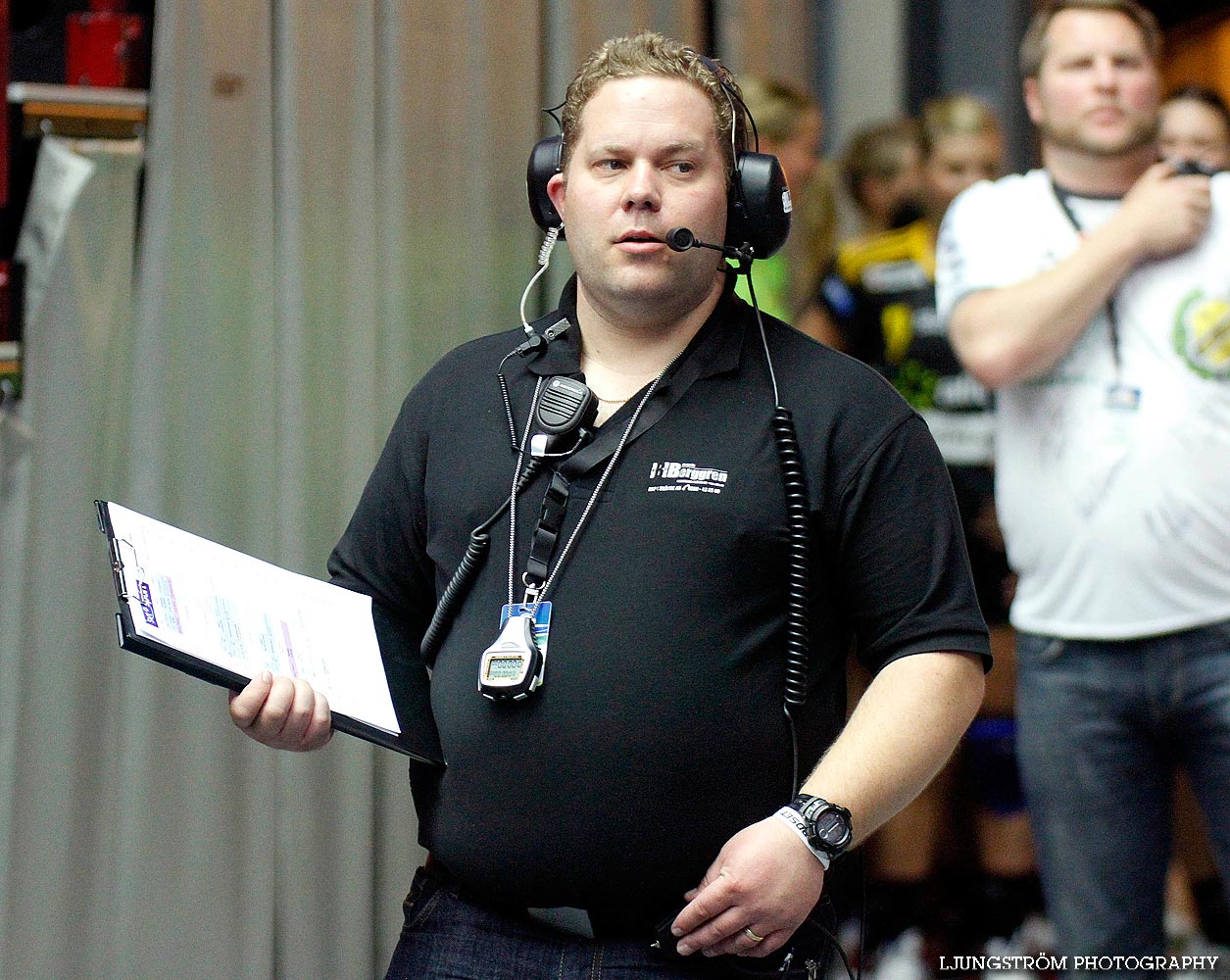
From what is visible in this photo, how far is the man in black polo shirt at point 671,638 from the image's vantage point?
1.70 meters

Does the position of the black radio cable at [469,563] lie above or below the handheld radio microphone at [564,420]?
below

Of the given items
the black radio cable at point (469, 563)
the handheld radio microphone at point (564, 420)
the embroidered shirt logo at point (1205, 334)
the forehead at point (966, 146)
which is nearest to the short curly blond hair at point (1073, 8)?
the embroidered shirt logo at point (1205, 334)

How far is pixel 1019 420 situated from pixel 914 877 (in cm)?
154

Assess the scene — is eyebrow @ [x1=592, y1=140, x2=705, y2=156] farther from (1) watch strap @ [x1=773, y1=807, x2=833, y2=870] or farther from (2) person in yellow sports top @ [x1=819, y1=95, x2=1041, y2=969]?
(2) person in yellow sports top @ [x1=819, y1=95, x2=1041, y2=969]

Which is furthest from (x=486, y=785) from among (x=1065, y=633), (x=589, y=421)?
(x=1065, y=633)

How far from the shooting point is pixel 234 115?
108 inches

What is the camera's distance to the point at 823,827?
1.62 meters

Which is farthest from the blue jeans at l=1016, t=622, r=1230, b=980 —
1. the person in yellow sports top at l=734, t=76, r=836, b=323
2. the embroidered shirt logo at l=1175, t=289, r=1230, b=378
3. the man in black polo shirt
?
the person in yellow sports top at l=734, t=76, r=836, b=323

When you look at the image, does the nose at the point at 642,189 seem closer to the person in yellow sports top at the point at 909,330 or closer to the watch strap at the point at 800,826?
the watch strap at the point at 800,826

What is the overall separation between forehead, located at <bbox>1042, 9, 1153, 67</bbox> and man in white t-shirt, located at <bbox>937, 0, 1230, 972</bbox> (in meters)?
0.05

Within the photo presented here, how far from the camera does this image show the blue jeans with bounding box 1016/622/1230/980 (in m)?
2.59

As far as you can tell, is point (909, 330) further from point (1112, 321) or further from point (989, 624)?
point (1112, 321)

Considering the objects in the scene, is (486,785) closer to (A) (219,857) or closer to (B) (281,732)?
(B) (281,732)

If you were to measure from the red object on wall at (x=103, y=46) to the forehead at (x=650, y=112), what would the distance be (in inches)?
44.9
